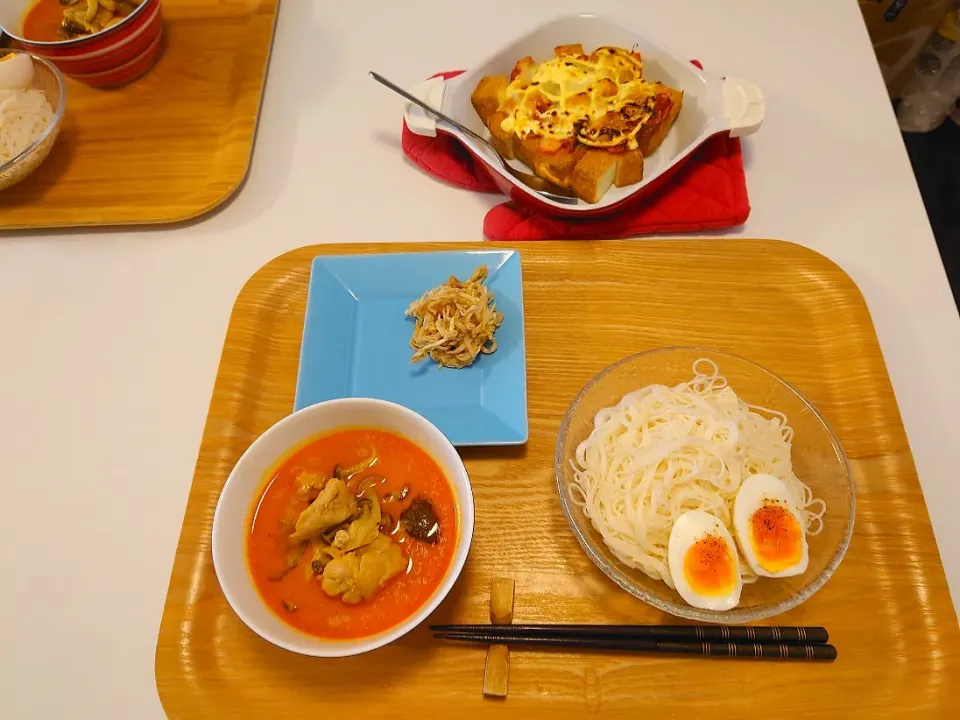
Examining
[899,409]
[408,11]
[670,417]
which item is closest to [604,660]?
[670,417]

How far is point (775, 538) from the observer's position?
1.20 meters

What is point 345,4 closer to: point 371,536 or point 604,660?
point 371,536

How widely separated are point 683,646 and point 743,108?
141cm

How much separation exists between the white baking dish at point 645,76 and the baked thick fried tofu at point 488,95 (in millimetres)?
28

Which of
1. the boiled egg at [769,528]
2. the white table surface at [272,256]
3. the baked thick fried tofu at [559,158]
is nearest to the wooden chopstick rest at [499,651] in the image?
the boiled egg at [769,528]

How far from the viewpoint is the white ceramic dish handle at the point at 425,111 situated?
1830mm

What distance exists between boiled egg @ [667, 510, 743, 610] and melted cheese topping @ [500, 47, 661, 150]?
105cm

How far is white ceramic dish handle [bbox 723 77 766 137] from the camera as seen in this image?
5.73 ft

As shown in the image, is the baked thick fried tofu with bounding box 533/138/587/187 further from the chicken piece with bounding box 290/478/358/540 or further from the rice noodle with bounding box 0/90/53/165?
the rice noodle with bounding box 0/90/53/165

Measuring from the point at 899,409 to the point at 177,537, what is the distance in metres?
1.77

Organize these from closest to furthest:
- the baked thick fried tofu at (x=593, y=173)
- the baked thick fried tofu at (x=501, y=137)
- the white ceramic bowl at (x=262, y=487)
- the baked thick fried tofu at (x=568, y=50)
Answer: the white ceramic bowl at (x=262, y=487)
the baked thick fried tofu at (x=593, y=173)
the baked thick fried tofu at (x=501, y=137)
the baked thick fried tofu at (x=568, y=50)

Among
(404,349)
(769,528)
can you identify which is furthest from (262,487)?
(769,528)

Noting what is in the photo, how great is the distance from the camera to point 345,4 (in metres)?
2.42

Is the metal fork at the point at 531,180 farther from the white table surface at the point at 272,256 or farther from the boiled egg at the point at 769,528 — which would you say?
the boiled egg at the point at 769,528
